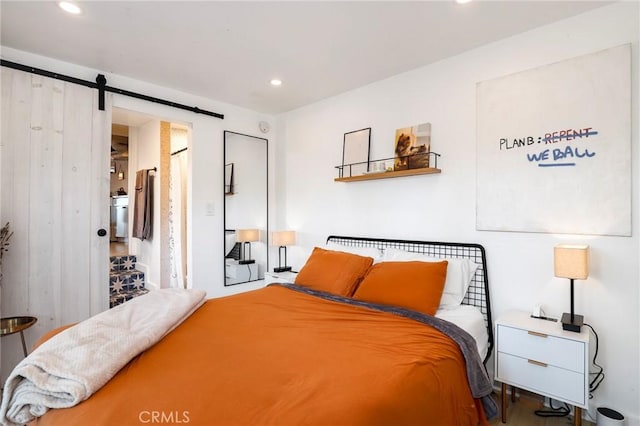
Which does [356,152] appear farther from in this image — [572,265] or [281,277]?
[572,265]

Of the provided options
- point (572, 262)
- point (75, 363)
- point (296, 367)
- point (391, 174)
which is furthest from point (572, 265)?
point (75, 363)

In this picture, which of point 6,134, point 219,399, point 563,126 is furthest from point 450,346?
point 6,134

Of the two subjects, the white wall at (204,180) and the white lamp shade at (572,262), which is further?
the white wall at (204,180)

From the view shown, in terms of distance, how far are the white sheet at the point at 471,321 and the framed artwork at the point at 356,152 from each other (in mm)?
1517

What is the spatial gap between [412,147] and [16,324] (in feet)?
11.0

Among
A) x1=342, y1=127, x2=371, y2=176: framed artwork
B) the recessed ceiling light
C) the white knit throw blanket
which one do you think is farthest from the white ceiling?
the white knit throw blanket

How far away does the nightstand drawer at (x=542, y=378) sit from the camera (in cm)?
175

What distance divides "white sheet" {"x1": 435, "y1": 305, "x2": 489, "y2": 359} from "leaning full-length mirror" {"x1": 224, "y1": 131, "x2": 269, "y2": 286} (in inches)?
92.9

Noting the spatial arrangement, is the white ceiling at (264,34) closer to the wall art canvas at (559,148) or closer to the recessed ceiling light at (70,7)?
the recessed ceiling light at (70,7)

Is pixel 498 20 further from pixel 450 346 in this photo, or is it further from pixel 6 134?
pixel 6 134

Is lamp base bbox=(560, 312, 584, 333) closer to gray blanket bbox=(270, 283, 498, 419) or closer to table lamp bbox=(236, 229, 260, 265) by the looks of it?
gray blanket bbox=(270, 283, 498, 419)

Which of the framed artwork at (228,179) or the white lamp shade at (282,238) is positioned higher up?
the framed artwork at (228,179)

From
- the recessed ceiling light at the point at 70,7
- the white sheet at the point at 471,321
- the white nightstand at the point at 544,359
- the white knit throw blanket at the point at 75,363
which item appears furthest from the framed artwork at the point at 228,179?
the white nightstand at the point at 544,359

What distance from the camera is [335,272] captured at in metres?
2.60
